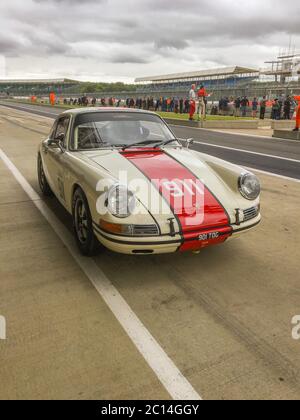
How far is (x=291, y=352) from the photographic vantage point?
2500 mm

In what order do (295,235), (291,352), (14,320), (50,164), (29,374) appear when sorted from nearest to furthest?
(29,374) < (291,352) < (14,320) < (295,235) < (50,164)

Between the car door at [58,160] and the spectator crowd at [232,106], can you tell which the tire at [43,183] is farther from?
the spectator crowd at [232,106]

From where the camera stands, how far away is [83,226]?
12.7 ft

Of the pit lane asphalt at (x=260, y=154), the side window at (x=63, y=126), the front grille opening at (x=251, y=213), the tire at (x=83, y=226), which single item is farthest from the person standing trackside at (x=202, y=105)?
the tire at (x=83, y=226)

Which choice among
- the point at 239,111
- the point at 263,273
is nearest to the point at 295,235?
the point at 263,273

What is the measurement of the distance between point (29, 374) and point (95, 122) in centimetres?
320

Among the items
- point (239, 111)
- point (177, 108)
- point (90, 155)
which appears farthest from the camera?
point (177, 108)

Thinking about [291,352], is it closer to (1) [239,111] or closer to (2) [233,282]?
(2) [233,282]

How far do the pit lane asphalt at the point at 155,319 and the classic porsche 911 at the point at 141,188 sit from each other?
38 centimetres

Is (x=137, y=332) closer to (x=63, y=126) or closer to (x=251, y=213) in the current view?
(x=251, y=213)

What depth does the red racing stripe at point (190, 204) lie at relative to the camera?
10.9 feet

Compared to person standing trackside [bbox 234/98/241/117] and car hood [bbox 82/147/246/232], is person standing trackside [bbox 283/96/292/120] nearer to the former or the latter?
person standing trackside [bbox 234/98/241/117]

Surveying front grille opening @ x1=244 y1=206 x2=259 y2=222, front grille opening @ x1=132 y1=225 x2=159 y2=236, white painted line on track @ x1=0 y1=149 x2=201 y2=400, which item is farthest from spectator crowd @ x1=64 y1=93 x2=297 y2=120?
front grille opening @ x1=132 y1=225 x2=159 y2=236

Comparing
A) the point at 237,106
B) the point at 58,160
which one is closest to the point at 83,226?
the point at 58,160
